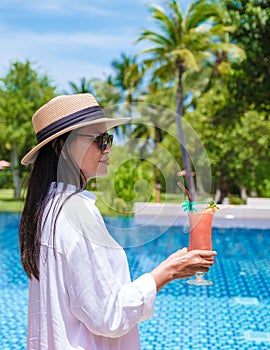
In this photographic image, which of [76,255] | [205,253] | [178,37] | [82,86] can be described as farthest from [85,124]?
[82,86]

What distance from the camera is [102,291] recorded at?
1.28 metres

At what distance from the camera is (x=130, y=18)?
152 feet

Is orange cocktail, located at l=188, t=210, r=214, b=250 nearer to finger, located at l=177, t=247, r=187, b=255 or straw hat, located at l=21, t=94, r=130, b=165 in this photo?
finger, located at l=177, t=247, r=187, b=255

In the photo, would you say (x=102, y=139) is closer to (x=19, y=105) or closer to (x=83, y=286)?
(x=83, y=286)

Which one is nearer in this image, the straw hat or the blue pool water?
the straw hat

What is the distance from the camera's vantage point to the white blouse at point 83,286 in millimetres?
1285

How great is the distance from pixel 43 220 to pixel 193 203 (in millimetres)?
375

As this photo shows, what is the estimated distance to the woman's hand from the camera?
1392 mm

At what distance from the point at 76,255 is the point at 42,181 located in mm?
230

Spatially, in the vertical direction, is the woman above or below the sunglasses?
below

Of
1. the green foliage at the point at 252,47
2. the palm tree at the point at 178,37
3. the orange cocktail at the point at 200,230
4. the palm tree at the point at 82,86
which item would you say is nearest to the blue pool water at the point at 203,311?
the orange cocktail at the point at 200,230

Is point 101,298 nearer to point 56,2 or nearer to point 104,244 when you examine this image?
point 104,244

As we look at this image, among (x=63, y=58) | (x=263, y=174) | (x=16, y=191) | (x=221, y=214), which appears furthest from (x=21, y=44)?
(x=221, y=214)

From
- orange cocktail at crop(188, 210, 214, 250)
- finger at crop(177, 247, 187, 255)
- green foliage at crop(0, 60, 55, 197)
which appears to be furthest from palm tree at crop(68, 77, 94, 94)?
finger at crop(177, 247, 187, 255)
